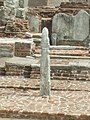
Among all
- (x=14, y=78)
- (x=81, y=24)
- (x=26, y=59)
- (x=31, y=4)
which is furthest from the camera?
(x=31, y=4)

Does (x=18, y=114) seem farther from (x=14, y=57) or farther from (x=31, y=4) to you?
(x=31, y=4)

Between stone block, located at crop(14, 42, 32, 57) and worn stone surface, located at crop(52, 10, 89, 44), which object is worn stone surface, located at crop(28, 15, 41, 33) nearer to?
worn stone surface, located at crop(52, 10, 89, 44)

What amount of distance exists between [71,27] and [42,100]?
888 centimetres

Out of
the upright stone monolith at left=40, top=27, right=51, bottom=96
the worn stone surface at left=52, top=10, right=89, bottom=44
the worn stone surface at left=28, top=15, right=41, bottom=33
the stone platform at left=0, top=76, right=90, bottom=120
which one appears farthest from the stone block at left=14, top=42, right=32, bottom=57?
the worn stone surface at left=28, top=15, right=41, bottom=33

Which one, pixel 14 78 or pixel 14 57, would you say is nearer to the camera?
pixel 14 78

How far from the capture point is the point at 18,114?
226 inches

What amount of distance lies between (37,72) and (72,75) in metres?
0.74

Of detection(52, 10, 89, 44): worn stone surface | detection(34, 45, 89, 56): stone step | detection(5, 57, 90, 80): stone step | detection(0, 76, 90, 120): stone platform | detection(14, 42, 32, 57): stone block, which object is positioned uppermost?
detection(52, 10, 89, 44): worn stone surface

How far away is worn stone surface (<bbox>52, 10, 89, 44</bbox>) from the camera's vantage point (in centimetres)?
1473

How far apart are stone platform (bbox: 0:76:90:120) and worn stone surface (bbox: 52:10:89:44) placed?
665cm

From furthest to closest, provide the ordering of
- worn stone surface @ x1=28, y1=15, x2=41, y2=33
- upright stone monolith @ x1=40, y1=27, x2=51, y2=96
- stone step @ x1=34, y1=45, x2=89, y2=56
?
worn stone surface @ x1=28, y1=15, x2=41, y2=33, stone step @ x1=34, y1=45, x2=89, y2=56, upright stone monolith @ x1=40, y1=27, x2=51, y2=96

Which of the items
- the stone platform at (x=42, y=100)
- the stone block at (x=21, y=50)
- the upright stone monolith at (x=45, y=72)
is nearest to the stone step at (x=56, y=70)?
the stone platform at (x=42, y=100)

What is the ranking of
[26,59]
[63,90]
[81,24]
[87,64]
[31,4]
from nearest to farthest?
[63,90]
[87,64]
[26,59]
[81,24]
[31,4]

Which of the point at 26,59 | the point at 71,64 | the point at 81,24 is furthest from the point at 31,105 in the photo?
the point at 81,24
